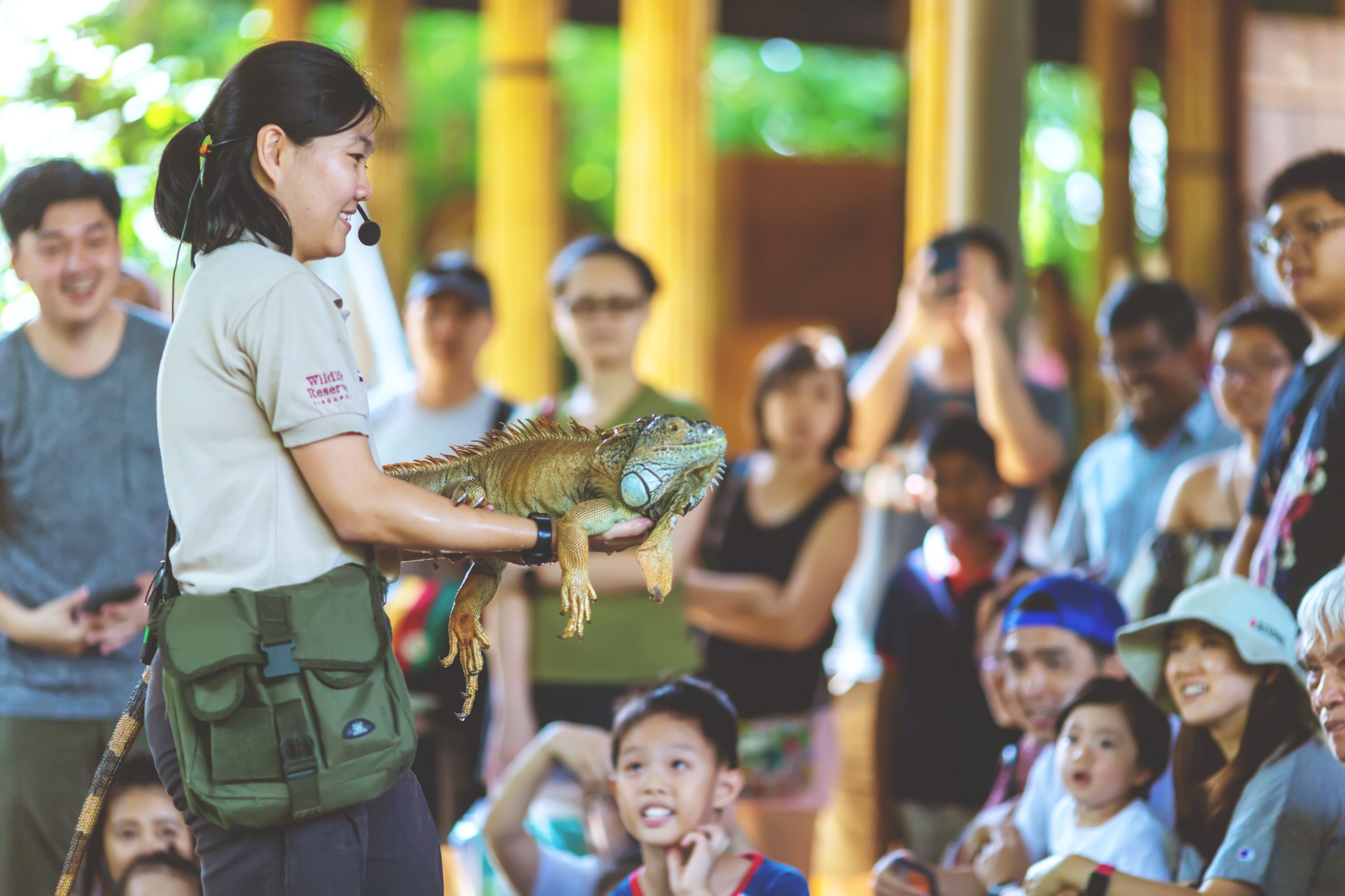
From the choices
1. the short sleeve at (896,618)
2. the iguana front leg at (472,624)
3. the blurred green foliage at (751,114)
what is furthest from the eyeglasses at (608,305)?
the blurred green foliage at (751,114)

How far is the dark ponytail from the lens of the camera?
2.03 meters

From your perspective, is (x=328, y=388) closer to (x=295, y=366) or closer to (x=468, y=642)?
(x=295, y=366)

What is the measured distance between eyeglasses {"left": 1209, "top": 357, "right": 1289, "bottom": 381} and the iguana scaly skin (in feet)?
6.75

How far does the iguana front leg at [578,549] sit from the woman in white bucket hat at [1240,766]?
1353 mm

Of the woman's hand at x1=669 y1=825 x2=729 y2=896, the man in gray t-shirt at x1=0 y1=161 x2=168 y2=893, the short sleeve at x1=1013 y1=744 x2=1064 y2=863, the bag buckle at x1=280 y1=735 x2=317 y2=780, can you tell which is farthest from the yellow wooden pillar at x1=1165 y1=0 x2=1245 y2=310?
the bag buckle at x1=280 y1=735 x2=317 y2=780

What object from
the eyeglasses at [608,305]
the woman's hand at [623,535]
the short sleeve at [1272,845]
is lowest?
the short sleeve at [1272,845]

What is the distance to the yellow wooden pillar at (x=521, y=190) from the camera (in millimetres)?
8531

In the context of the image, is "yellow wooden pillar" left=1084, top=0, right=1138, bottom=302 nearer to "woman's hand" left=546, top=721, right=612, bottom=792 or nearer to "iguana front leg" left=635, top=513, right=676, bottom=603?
"woman's hand" left=546, top=721, right=612, bottom=792

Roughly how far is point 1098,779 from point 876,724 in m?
1.47

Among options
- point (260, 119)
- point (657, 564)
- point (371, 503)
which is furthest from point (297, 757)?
point (260, 119)

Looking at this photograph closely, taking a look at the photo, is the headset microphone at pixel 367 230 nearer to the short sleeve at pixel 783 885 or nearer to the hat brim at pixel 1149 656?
the short sleeve at pixel 783 885

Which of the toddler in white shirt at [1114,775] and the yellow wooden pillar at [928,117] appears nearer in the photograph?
the toddler in white shirt at [1114,775]

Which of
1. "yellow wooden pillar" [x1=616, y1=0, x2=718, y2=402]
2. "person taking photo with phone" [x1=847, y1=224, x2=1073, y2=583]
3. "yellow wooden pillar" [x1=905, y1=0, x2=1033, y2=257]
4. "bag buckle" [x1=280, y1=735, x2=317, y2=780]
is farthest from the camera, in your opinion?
"yellow wooden pillar" [x1=616, y1=0, x2=718, y2=402]

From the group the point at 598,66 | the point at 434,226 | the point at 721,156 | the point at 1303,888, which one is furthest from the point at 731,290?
the point at 1303,888
